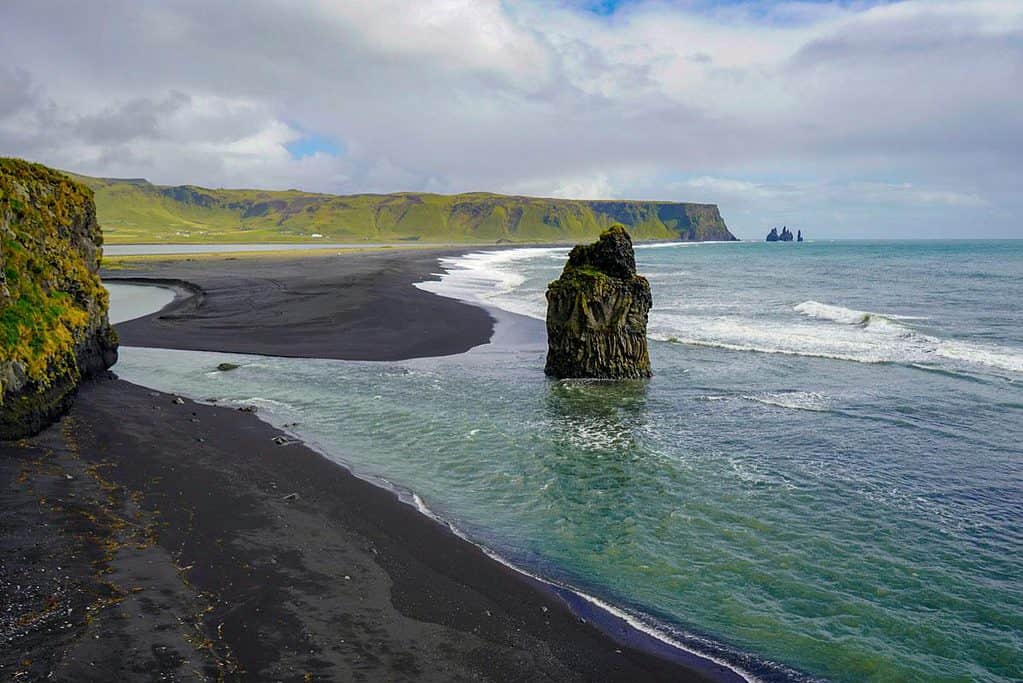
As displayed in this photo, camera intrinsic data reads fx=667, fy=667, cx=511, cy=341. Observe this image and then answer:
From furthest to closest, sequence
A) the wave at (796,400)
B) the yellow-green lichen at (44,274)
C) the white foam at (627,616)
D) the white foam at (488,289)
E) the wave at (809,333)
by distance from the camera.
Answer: the white foam at (488,289), the wave at (809,333), the wave at (796,400), the yellow-green lichen at (44,274), the white foam at (627,616)

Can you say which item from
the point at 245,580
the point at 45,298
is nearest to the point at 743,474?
the point at 245,580

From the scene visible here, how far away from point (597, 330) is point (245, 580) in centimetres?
1714

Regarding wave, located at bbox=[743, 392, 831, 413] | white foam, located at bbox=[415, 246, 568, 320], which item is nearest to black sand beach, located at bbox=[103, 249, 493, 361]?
white foam, located at bbox=[415, 246, 568, 320]

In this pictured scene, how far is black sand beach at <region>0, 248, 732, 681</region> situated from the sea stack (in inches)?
453

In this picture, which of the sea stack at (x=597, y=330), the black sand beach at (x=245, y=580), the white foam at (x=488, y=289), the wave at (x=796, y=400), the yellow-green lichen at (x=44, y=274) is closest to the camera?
the black sand beach at (x=245, y=580)

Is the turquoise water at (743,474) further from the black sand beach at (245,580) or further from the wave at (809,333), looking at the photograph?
the black sand beach at (245,580)

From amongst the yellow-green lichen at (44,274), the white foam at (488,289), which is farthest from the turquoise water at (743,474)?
the white foam at (488,289)

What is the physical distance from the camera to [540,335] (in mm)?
34000

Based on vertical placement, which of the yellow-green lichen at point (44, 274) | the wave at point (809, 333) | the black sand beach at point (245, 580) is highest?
the yellow-green lichen at point (44, 274)

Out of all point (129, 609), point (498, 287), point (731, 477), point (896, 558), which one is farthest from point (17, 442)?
point (498, 287)

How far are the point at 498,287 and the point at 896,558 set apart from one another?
50156mm

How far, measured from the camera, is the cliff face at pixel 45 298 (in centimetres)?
1574

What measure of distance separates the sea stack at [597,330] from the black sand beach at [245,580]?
11507 millimetres

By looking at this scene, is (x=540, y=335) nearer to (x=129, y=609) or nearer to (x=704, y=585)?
(x=704, y=585)
